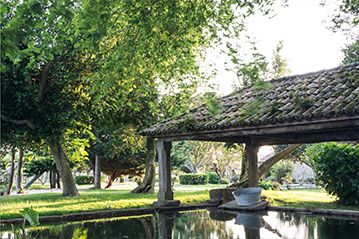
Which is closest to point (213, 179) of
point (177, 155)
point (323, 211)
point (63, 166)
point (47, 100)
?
point (177, 155)

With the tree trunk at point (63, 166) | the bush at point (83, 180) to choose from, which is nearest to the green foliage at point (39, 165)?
the bush at point (83, 180)

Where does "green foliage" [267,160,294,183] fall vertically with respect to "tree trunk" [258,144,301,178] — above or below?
below

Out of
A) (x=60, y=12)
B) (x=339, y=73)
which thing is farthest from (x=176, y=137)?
(x=60, y=12)

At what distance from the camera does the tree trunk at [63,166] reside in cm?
1659

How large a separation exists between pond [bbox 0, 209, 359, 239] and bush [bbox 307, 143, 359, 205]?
8.57ft

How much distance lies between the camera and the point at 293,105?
35.2 feet

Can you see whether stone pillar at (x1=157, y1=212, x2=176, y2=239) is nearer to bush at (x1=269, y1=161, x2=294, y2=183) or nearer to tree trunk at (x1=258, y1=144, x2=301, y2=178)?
tree trunk at (x1=258, y1=144, x2=301, y2=178)

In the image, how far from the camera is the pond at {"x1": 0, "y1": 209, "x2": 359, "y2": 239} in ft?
27.6

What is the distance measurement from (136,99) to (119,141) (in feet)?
16.3

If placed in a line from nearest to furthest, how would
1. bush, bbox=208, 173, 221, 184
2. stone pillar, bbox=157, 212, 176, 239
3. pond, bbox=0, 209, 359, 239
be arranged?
pond, bbox=0, 209, 359, 239 → stone pillar, bbox=157, 212, 176, 239 → bush, bbox=208, 173, 221, 184

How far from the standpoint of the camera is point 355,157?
44.7ft

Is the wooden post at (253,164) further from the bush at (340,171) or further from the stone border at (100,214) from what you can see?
the bush at (340,171)

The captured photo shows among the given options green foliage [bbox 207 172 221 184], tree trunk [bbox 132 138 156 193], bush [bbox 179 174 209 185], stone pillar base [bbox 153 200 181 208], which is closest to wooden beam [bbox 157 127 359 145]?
stone pillar base [bbox 153 200 181 208]

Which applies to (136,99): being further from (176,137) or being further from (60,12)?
(60,12)
